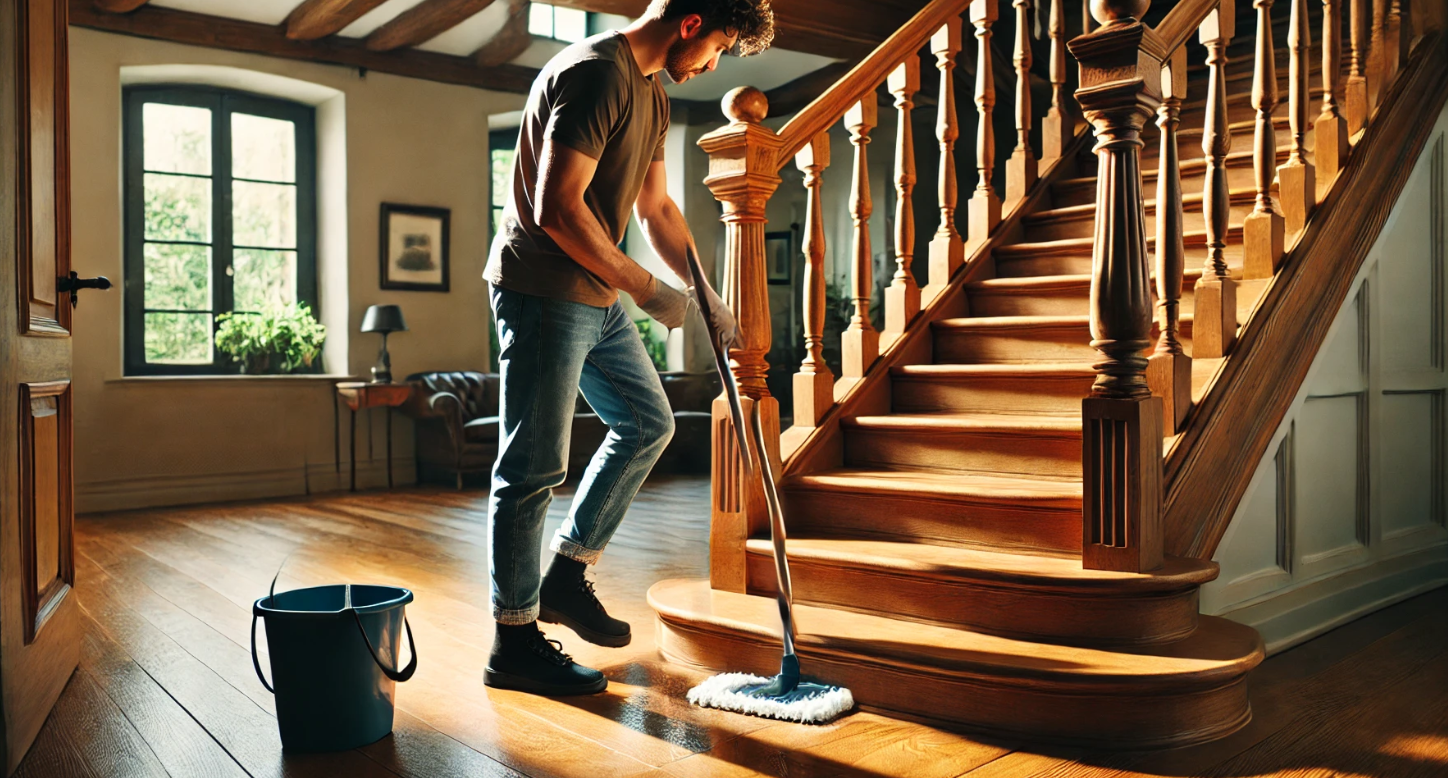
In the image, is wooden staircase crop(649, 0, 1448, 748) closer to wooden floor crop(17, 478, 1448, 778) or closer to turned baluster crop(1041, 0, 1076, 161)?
wooden floor crop(17, 478, 1448, 778)

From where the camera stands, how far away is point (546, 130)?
1.91m

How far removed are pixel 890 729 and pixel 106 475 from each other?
215 inches

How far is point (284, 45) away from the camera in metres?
6.55

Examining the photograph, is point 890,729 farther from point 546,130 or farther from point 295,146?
point 295,146

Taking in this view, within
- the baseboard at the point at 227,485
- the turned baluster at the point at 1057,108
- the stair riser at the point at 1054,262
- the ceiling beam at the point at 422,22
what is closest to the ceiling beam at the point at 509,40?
the ceiling beam at the point at 422,22

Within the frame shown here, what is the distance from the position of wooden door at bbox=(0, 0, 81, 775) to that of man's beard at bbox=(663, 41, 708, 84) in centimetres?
119

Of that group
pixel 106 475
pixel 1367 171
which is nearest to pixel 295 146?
pixel 106 475

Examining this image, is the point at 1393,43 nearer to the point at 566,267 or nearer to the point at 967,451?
the point at 967,451

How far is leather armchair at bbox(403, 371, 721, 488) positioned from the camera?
6.51 meters

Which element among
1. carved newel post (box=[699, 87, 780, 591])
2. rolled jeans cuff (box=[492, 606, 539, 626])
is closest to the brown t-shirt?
carved newel post (box=[699, 87, 780, 591])

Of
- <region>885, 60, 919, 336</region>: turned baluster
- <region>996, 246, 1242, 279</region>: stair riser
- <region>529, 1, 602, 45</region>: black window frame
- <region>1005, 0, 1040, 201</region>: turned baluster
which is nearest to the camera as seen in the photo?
<region>885, 60, 919, 336</region>: turned baluster

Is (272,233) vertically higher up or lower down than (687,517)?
higher up

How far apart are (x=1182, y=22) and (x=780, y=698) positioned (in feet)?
5.39

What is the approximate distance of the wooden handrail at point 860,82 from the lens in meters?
2.60
